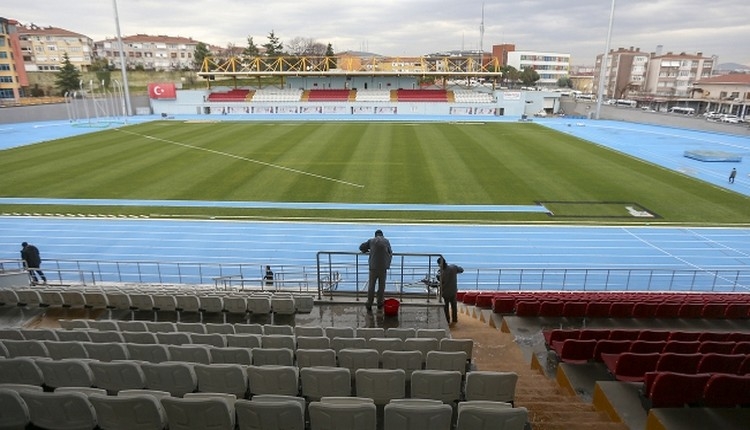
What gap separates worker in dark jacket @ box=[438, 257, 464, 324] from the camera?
357 inches

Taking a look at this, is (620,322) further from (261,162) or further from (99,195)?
(261,162)

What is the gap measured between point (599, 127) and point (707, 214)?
116 ft

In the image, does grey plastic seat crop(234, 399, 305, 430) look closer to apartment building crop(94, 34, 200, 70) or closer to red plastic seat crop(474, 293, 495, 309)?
red plastic seat crop(474, 293, 495, 309)

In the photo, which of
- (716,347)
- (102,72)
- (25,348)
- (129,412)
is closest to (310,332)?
(129,412)

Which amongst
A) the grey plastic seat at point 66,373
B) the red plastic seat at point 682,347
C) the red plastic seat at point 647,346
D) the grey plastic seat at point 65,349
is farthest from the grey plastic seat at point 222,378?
the red plastic seat at point 682,347

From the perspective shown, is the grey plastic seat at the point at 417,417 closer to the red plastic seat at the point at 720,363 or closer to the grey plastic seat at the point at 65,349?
the red plastic seat at the point at 720,363

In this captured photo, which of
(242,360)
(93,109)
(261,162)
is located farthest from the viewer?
(93,109)

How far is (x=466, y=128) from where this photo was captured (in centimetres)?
5034

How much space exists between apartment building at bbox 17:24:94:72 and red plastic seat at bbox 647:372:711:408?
10405 cm

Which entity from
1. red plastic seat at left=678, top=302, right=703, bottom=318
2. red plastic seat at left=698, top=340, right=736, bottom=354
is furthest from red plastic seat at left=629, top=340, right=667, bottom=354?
red plastic seat at left=678, top=302, right=703, bottom=318

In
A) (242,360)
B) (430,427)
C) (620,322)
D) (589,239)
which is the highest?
(430,427)

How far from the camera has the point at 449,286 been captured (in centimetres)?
915

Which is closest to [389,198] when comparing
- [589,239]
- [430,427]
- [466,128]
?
[589,239]

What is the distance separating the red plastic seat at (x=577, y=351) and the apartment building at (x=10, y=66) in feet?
264
